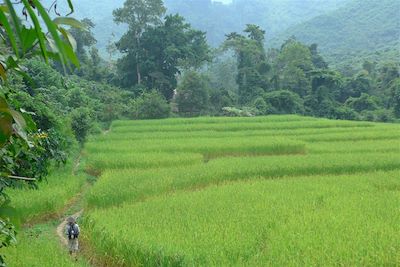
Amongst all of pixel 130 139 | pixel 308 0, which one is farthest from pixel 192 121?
pixel 308 0

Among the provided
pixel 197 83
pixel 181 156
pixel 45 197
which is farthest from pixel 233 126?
pixel 45 197

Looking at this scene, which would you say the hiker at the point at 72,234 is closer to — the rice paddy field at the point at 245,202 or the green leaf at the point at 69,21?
the rice paddy field at the point at 245,202

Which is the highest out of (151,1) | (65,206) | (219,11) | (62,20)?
(219,11)

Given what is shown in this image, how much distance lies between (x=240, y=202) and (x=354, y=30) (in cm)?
6090

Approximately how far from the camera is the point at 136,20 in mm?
27922

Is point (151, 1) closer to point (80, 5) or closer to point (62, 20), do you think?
point (62, 20)

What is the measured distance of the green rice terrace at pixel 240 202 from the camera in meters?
4.92

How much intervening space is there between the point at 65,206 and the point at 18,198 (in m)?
1.25

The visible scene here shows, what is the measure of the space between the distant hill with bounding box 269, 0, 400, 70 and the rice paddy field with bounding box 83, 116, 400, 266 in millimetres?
39020

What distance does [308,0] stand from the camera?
110 metres

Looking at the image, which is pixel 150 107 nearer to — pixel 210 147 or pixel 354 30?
pixel 210 147

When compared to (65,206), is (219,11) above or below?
above

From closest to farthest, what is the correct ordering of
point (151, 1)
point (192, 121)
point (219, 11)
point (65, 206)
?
point (65, 206) < point (192, 121) < point (151, 1) < point (219, 11)

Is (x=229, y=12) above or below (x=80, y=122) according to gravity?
above
